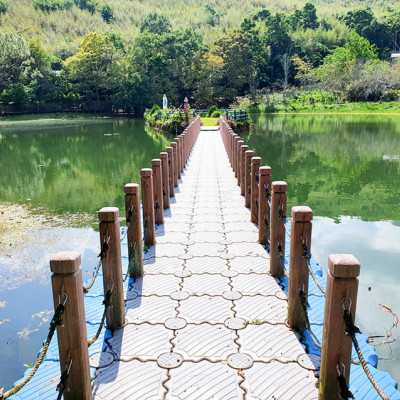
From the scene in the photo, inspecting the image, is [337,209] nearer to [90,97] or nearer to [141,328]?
[141,328]

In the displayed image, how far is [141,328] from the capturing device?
3.61m

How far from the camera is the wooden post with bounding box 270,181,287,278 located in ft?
14.0

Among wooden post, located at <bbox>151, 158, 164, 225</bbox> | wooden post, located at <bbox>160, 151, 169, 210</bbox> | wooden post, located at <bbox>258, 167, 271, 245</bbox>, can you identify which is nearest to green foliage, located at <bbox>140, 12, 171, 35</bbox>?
wooden post, located at <bbox>160, 151, 169, 210</bbox>

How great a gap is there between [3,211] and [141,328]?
8521 mm

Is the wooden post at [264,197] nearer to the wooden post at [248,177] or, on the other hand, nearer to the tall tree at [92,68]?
the wooden post at [248,177]

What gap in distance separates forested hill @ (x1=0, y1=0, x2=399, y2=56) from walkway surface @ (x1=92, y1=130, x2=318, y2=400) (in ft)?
216

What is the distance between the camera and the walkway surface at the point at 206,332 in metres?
2.89

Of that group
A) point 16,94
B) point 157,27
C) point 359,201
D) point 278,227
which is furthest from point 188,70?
point 278,227

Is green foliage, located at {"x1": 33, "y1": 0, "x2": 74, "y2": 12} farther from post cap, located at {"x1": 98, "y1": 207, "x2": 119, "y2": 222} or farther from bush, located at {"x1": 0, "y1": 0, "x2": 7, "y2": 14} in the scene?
post cap, located at {"x1": 98, "y1": 207, "x2": 119, "y2": 222}

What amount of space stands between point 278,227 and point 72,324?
101 inches

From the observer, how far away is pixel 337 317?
7.70 feet

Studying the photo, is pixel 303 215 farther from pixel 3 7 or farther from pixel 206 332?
pixel 3 7

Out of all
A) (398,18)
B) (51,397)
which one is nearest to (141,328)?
(51,397)

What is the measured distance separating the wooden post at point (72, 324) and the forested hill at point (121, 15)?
67932 mm
